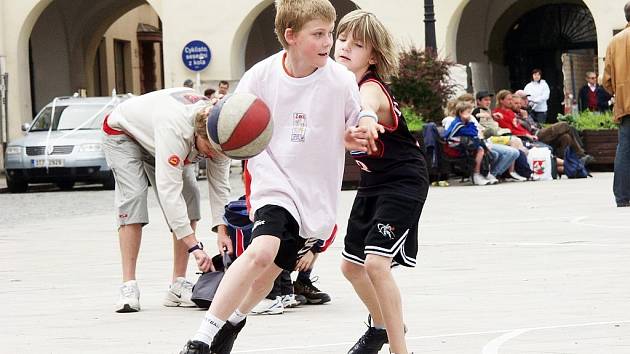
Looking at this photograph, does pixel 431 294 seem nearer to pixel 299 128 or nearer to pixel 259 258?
pixel 299 128

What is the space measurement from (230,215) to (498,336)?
177 centimetres

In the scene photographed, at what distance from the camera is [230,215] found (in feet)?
26.4

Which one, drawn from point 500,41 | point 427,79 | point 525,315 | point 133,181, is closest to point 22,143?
point 427,79

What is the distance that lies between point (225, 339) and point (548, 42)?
29.5m

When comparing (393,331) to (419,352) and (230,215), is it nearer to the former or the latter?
(419,352)

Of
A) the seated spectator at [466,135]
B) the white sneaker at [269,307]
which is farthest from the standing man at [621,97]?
the white sneaker at [269,307]

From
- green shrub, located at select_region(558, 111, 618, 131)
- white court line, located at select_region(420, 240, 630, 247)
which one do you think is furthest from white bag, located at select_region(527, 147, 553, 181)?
white court line, located at select_region(420, 240, 630, 247)

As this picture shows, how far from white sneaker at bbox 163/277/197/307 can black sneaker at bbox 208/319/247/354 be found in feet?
7.62

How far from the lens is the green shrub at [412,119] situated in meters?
22.7

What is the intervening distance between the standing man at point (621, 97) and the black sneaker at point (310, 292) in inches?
259

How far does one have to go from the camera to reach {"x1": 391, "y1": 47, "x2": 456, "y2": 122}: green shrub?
2327cm

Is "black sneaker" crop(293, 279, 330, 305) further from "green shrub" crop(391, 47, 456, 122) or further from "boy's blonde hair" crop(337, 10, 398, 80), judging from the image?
"green shrub" crop(391, 47, 456, 122)

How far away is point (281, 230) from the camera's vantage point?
6258 mm

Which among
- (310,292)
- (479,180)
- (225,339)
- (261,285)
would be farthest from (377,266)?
(479,180)
